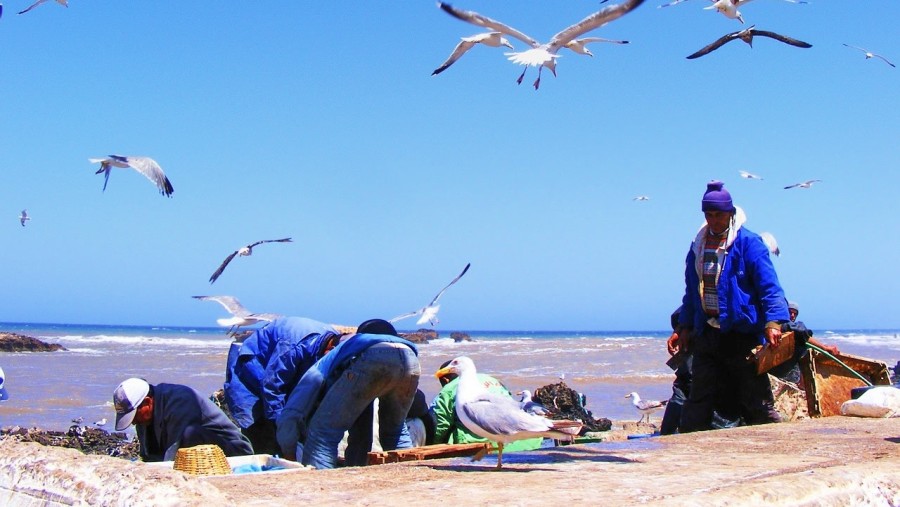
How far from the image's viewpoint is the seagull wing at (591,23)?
6773 mm

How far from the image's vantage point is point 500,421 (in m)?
4.07

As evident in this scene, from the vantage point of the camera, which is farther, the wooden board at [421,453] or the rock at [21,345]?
the rock at [21,345]

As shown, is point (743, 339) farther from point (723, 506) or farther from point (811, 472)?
point (723, 506)

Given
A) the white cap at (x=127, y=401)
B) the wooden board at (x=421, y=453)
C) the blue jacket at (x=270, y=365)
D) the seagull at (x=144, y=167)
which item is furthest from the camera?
the seagull at (x=144, y=167)

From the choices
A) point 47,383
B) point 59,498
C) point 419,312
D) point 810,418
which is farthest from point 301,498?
point 47,383

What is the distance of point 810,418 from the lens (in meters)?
6.59

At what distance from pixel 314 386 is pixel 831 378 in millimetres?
3687

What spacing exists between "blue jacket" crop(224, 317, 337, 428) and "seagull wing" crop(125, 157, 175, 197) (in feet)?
14.8

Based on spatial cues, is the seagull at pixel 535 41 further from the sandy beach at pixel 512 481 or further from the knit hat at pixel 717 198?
the sandy beach at pixel 512 481

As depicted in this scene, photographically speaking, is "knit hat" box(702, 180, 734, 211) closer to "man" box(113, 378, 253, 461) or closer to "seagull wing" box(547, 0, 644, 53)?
"seagull wing" box(547, 0, 644, 53)

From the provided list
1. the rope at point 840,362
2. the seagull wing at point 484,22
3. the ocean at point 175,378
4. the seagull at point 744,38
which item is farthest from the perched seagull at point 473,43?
the ocean at point 175,378

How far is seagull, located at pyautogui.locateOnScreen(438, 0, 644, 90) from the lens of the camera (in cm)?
710

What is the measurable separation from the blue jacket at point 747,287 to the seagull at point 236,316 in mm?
4060

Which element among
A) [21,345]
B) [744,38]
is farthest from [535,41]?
[21,345]
